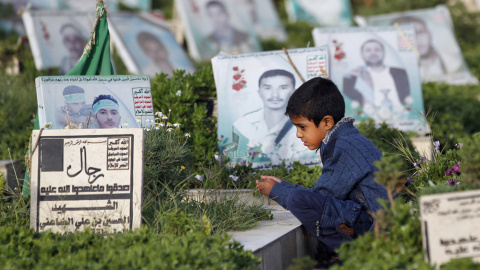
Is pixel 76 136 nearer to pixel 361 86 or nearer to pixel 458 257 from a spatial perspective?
pixel 458 257

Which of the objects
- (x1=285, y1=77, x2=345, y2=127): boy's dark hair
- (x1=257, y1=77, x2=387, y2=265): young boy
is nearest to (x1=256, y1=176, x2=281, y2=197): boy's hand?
(x1=257, y1=77, x2=387, y2=265): young boy

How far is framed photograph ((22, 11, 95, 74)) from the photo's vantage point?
9.02 m

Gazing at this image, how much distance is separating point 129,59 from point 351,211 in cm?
733

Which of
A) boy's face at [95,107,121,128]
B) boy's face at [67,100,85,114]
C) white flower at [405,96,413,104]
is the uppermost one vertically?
white flower at [405,96,413,104]

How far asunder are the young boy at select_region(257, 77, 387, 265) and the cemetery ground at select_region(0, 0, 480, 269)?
0.21 metres

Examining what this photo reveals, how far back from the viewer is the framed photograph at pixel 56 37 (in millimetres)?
9016

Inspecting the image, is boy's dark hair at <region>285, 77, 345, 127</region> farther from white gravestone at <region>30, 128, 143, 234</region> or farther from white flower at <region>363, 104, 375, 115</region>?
white flower at <region>363, 104, 375, 115</region>

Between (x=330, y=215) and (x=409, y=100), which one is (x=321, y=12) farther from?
(x=330, y=215)

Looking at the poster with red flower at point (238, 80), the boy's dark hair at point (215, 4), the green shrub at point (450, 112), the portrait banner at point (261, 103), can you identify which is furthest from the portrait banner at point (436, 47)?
the poster with red flower at point (238, 80)

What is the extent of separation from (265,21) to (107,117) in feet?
34.9

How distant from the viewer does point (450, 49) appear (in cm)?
1126

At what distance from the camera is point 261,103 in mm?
5637

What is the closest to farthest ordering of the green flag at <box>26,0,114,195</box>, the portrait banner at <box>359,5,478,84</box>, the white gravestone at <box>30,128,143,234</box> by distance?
the white gravestone at <box>30,128,143,234</box> → the green flag at <box>26,0,114,195</box> → the portrait banner at <box>359,5,478,84</box>

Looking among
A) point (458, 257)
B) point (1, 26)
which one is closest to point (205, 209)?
point (458, 257)
